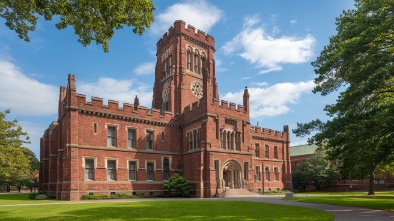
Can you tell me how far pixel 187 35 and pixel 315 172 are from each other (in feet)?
95.9

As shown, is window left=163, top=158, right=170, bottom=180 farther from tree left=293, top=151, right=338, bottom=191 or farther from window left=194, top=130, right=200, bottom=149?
tree left=293, top=151, right=338, bottom=191

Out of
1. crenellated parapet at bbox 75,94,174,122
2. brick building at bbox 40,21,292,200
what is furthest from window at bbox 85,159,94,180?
crenellated parapet at bbox 75,94,174,122

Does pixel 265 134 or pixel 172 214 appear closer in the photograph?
pixel 172 214

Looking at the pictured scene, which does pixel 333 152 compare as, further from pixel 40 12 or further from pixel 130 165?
pixel 130 165

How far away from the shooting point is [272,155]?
153 ft

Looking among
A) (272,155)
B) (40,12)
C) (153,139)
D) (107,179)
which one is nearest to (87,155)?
(107,179)

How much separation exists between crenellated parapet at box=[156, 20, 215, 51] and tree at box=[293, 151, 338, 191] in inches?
983

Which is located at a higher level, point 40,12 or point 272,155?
point 40,12

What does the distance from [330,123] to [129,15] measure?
11.1 m

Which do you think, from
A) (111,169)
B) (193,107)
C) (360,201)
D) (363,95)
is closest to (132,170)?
(111,169)

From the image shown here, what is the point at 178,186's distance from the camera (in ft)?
104

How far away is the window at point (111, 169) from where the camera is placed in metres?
30.8

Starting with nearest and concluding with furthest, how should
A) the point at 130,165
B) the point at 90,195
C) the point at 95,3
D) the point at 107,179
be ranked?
the point at 95,3 < the point at 90,195 < the point at 107,179 < the point at 130,165

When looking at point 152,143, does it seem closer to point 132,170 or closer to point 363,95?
point 132,170
